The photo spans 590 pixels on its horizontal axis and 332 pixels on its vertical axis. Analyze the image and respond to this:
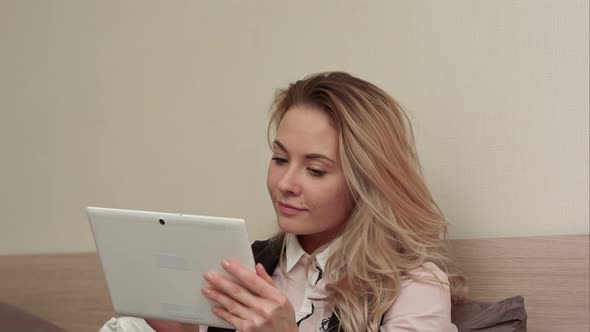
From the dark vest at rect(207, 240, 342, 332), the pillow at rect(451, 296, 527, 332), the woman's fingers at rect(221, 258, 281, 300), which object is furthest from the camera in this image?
the dark vest at rect(207, 240, 342, 332)

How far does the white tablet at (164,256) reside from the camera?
1.57 metres

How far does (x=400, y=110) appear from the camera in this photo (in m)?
2.00

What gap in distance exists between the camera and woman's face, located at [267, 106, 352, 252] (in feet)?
5.82

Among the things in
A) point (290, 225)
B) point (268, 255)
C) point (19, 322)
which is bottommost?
point (19, 322)

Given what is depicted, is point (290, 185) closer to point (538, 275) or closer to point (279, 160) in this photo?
point (279, 160)

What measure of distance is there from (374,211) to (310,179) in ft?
0.46

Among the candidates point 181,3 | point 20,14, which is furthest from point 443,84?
point 20,14

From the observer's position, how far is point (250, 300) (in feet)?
5.21

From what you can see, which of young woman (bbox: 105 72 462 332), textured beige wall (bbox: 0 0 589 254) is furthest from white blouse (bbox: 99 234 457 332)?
textured beige wall (bbox: 0 0 589 254)

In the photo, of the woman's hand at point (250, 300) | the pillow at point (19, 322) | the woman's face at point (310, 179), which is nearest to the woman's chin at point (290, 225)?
the woman's face at point (310, 179)

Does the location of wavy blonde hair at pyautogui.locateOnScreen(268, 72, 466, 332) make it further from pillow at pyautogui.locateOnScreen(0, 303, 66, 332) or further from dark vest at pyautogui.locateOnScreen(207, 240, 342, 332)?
pillow at pyautogui.locateOnScreen(0, 303, 66, 332)

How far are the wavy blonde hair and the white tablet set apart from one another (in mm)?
272

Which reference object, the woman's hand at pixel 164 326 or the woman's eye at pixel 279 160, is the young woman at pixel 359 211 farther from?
the woman's hand at pixel 164 326

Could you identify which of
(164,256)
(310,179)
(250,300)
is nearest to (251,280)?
(250,300)
